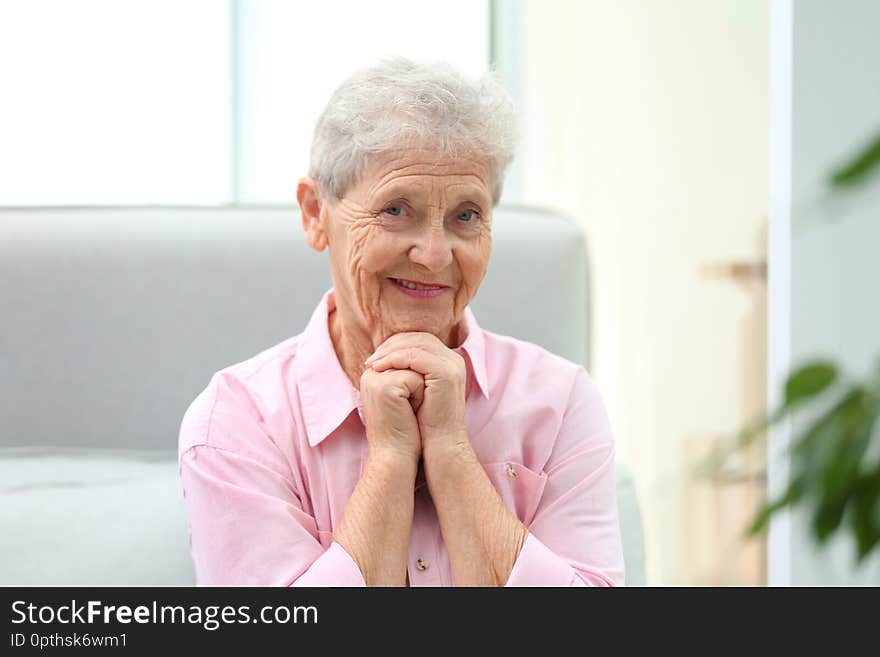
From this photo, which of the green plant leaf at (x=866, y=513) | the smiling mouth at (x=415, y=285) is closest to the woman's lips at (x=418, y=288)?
the smiling mouth at (x=415, y=285)

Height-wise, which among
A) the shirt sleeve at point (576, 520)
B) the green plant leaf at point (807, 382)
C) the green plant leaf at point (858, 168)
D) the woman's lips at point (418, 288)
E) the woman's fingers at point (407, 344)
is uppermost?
the green plant leaf at point (858, 168)

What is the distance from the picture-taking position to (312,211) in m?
1.41

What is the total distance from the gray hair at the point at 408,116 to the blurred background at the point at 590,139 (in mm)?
861

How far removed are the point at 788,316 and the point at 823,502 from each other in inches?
66.9

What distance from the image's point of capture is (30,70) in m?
2.26

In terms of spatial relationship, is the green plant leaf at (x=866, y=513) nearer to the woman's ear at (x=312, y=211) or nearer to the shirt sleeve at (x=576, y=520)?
the shirt sleeve at (x=576, y=520)

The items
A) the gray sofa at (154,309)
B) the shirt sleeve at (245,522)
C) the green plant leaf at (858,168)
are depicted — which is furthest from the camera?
the gray sofa at (154,309)

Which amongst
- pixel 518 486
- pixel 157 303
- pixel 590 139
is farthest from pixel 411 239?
pixel 590 139

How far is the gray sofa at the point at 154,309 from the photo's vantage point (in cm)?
179

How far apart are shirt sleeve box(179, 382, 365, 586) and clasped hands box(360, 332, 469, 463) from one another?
0.46 ft

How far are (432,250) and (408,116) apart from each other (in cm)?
18
